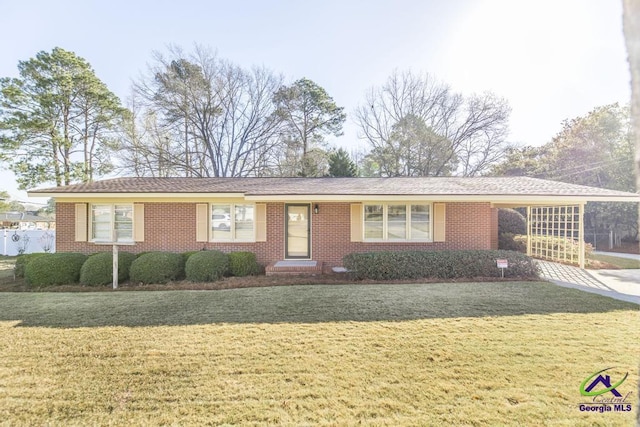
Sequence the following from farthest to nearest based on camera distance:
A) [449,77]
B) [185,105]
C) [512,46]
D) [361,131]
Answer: [361,131]
[449,77]
[185,105]
[512,46]

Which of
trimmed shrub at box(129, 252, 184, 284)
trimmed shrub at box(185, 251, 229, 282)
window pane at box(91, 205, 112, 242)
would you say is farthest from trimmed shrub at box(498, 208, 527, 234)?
window pane at box(91, 205, 112, 242)

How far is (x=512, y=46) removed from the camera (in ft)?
28.7

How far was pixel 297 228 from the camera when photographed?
10.5m

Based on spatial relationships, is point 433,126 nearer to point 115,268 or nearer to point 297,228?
point 297,228

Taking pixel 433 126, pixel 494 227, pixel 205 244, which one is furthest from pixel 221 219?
pixel 433 126

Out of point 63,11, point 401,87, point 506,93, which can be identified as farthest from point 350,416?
point 506,93

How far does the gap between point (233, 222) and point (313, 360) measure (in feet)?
24.7

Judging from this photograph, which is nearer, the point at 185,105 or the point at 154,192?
the point at 154,192

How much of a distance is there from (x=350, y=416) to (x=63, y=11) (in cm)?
1365

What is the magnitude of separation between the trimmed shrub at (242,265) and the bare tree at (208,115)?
579 inches

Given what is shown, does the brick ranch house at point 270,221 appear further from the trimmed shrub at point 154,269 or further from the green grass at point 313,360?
the green grass at point 313,360

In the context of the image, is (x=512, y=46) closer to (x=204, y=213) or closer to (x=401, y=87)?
(x=204, y=213)

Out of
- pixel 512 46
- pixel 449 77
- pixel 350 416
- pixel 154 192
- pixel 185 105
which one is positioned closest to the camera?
pixel 350 416

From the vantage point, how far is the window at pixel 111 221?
10.3 m
